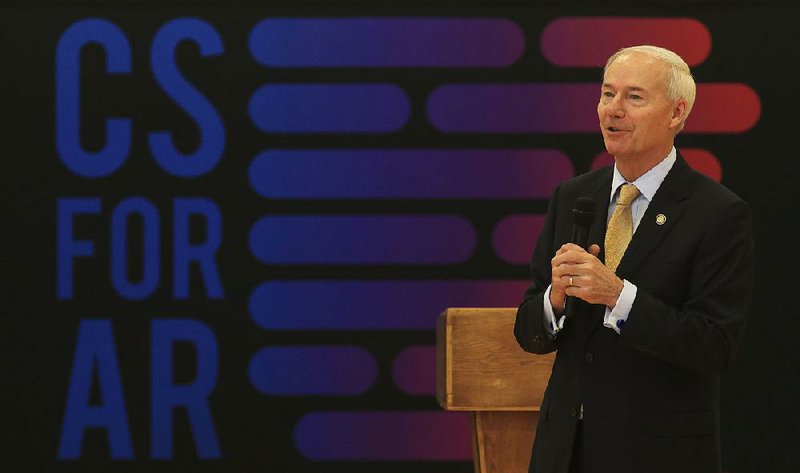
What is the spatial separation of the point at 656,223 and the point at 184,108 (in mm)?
2569

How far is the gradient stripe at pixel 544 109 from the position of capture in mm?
4270

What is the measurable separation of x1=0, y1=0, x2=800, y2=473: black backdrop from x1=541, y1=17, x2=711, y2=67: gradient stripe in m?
0.04

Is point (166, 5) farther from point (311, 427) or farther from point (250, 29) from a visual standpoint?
point (311, 427)

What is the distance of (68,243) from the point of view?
4.27 metres

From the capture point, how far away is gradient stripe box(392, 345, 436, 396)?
4.28m

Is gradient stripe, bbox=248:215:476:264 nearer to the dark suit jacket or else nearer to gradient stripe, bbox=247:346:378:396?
gradient stripe, bbox=247:346:378:396

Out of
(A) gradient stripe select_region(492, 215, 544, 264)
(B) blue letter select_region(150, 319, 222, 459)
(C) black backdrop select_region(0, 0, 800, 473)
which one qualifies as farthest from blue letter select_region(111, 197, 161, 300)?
(A) gradient stripe select_region(492, 215, 544, 264)

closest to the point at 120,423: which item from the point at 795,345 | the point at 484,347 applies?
→ the point at 484,347

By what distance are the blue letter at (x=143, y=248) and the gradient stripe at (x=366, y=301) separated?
1.29ft

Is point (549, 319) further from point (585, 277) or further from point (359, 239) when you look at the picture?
point (359, 239)

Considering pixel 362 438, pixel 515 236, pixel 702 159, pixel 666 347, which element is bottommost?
pixel 362 438

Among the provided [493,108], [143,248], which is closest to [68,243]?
[143,248]

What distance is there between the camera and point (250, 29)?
4.28m

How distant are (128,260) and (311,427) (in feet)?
3.05
